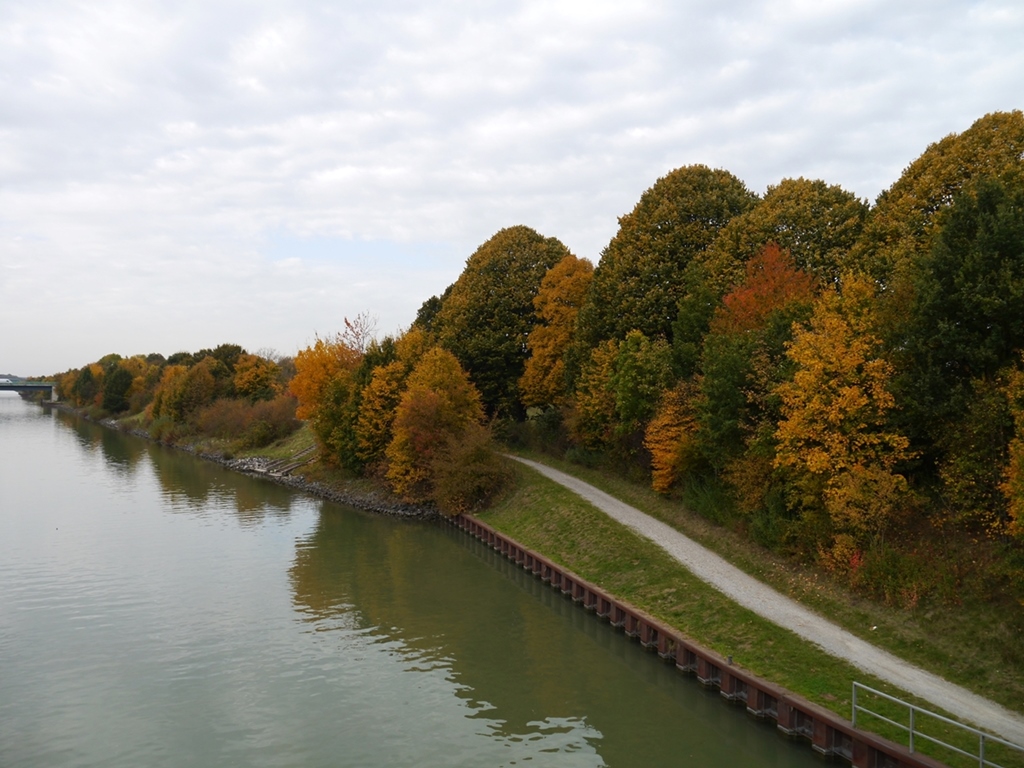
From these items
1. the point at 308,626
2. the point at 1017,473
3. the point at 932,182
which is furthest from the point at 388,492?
the point at 1017,473

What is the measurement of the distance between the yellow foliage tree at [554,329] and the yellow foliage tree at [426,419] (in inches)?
205

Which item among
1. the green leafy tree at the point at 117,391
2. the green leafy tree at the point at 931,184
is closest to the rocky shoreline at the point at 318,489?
the green leafy tree at the point at 931,184

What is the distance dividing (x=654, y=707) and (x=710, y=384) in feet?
44.8

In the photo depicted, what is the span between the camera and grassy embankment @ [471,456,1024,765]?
705 inches

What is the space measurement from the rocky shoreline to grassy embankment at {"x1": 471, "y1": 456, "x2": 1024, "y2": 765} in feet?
37.7

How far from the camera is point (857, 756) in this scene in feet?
52.8

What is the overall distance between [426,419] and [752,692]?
30606 mm

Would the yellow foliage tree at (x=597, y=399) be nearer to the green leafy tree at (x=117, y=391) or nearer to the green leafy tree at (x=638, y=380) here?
the green leafy tree at (x=638, y=380)

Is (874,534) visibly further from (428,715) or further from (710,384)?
(428,715)

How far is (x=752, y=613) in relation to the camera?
74.8 feet

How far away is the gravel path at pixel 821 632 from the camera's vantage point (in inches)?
638

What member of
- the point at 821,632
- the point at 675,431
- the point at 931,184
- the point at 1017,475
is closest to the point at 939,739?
the point at 821,632

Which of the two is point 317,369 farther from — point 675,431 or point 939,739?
point 939,739

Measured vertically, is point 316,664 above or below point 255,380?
below
